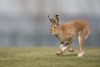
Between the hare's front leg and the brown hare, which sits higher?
the brown hare

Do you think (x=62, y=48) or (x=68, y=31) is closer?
(x=68, y=31)

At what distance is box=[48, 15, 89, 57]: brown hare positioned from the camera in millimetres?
15359

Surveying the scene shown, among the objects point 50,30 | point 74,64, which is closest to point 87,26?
point 50,30

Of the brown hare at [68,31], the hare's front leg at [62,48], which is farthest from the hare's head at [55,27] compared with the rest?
the hare's front leg at [62,48]

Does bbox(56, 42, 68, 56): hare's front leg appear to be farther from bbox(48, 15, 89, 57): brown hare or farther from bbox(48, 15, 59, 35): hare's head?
bbox(48, 15, 59, 35): hare's head

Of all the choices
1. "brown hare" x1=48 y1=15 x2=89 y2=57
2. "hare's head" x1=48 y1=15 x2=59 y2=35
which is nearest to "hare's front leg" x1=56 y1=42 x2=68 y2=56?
"brown hare" x1=48 y1=15 x2=89 y2=57

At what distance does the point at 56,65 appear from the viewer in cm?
1295

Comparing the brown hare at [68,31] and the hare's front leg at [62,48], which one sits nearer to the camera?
the brown hare at [68,31]

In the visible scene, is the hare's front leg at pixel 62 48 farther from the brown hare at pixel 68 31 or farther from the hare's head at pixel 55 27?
the hare's head at pixel 55 27

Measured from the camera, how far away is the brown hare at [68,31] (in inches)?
605

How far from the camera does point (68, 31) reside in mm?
15625

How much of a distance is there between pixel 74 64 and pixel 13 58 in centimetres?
289

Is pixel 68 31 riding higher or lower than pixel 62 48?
higher

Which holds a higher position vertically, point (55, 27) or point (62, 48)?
point (55, 27)
